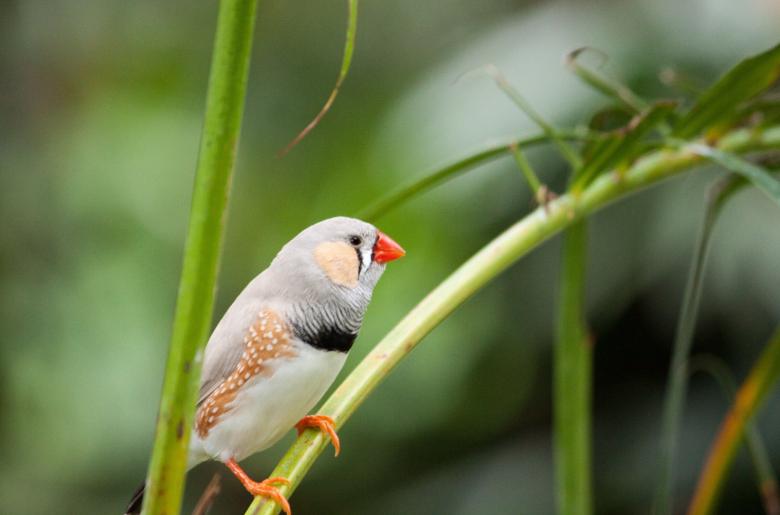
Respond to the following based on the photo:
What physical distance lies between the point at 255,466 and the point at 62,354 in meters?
0.54


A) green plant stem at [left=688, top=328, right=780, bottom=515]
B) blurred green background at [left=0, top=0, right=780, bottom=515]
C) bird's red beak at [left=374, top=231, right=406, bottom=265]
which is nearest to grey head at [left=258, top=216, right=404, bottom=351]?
bird's red beak at [left=374, top=231, right=406, bottom=265]

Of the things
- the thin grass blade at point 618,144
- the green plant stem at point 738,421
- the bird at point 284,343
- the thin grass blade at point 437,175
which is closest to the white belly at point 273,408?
the bird at point 284,343

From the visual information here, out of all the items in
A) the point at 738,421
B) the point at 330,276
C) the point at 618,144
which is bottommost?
the point at 738,421

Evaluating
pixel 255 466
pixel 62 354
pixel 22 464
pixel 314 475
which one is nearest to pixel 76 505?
pixel 22 464

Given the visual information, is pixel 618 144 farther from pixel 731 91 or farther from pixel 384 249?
pixel 384 249

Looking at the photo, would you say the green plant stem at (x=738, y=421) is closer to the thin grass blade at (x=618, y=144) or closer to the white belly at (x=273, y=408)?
the thin grass blade at (x=618, y=144)

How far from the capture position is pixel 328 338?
56 cm

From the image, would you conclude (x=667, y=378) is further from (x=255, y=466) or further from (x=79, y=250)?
(x=79, y=250)

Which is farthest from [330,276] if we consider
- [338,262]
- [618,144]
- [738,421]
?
[738,421]

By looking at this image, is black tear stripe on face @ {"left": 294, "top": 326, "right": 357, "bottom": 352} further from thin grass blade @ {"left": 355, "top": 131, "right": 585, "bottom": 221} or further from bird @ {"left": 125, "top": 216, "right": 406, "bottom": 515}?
thin grass blade @ {"left": 355, "top": 131, "right": 585, "bottom": 221}

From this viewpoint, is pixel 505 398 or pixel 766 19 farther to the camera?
pixel 505 398

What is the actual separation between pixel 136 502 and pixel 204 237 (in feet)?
0.69

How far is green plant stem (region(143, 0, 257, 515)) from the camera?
37cm

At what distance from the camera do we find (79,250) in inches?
82.0
